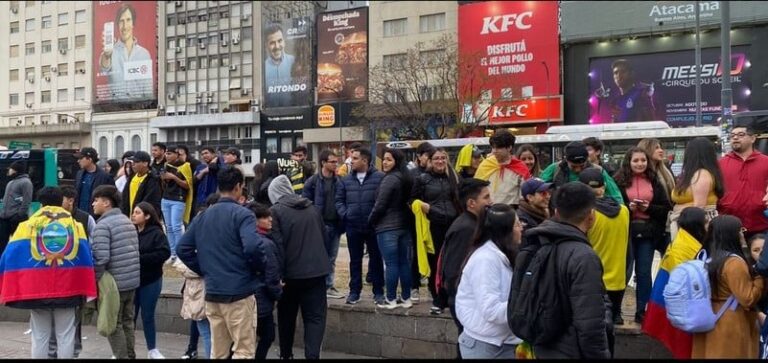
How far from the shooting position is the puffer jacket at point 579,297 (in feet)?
10.8

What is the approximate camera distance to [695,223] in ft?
15.0

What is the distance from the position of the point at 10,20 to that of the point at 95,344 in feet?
133

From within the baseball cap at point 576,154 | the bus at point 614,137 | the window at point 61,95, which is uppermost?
the window at point 61,95

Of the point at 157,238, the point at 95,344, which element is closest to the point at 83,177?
the point at 95,344

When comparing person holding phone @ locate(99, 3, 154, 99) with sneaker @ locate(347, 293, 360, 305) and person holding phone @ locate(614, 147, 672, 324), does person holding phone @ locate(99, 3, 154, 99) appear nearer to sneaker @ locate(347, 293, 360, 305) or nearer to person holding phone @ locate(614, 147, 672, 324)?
sneaker @ locate(347, 293, 360, 305)

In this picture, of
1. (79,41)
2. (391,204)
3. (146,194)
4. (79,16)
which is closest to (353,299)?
(391,204)

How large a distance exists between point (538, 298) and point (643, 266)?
2557 mm

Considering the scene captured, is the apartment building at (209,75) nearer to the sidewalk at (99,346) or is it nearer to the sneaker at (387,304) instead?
the sidewalk at (99,346)

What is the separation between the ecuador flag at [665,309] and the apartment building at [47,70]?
91.9ft

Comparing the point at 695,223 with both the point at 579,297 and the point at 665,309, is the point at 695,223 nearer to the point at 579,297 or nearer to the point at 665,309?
the point at 665,309

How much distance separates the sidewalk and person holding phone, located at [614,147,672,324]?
108 inches

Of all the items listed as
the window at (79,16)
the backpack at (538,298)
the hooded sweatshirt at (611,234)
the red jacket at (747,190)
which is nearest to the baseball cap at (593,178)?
the hooded sweatshirt at (611,234)

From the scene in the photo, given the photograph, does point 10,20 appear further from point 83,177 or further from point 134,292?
point 134,292

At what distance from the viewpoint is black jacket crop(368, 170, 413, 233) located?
20.8 feet
